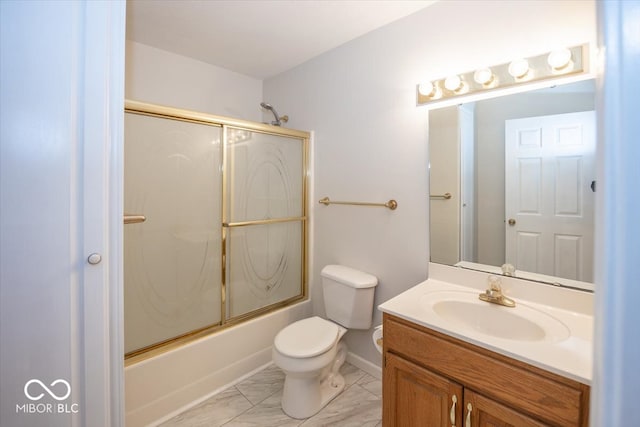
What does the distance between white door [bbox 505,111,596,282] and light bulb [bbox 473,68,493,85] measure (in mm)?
237

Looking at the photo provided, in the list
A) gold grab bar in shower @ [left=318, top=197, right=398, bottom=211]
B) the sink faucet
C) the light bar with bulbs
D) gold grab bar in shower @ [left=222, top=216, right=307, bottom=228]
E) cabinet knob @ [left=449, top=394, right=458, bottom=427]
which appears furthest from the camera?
gold grab bar in shower @ [left=222, top=216, right=307, bottom=228]

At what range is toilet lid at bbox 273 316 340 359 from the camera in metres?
1.61

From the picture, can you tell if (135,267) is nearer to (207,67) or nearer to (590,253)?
(207,67)

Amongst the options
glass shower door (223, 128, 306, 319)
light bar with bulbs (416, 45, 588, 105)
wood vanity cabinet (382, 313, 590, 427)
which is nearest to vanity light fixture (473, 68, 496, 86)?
light bar with bulbs (416, 45, 588, 105)

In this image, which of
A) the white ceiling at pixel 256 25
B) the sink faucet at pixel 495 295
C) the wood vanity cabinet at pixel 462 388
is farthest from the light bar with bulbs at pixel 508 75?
the wood vanity cabinet at pixel 462 388

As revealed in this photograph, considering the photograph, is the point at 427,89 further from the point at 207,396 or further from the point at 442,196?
the point at 207,396

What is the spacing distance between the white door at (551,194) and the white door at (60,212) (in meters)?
1.63

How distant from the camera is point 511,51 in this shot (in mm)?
1389

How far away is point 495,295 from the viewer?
4.44ft

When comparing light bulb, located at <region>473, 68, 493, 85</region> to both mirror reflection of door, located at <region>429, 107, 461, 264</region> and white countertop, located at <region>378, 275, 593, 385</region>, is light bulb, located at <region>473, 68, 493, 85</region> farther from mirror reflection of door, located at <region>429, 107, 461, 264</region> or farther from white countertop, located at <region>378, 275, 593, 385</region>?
white countertop, located at <region>378, 275, 593, 385</region>

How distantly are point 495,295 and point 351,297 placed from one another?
859mm

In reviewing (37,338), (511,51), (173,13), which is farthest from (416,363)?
(173,13)

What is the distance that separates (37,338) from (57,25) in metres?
0.67

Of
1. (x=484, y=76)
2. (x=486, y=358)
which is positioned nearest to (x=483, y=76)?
(x=484, y=76)
